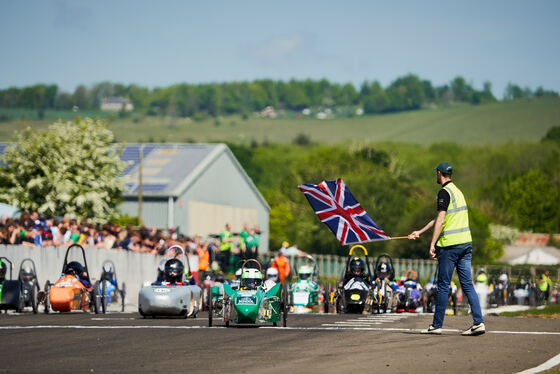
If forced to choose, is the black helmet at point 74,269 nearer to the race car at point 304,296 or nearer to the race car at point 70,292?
the race car at point 70,292

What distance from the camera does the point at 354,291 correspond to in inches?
1013

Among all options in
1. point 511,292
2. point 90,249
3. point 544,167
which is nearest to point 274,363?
point 90,249

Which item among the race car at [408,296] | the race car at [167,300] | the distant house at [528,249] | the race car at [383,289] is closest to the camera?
the race car at [167,300]

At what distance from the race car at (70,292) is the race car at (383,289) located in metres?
6.46

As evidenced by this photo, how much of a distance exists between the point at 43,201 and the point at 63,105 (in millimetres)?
98726

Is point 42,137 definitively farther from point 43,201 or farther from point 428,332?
point 428,332

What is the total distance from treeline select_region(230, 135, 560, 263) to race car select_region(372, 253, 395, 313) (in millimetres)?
60300

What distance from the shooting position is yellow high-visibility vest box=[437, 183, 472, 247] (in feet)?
51.4

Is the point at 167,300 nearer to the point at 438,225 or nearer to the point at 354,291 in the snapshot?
the point at 354,291

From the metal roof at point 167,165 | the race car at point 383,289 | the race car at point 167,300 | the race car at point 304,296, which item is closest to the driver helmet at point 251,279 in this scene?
the race car at point 167,300

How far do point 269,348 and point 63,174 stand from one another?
1630 inches

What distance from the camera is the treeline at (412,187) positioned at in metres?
101

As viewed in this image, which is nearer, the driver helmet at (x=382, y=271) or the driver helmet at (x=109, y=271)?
the driver helmet at (x=382, y=271)

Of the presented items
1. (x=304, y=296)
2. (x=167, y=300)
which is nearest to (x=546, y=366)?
(x=167, y=300)
